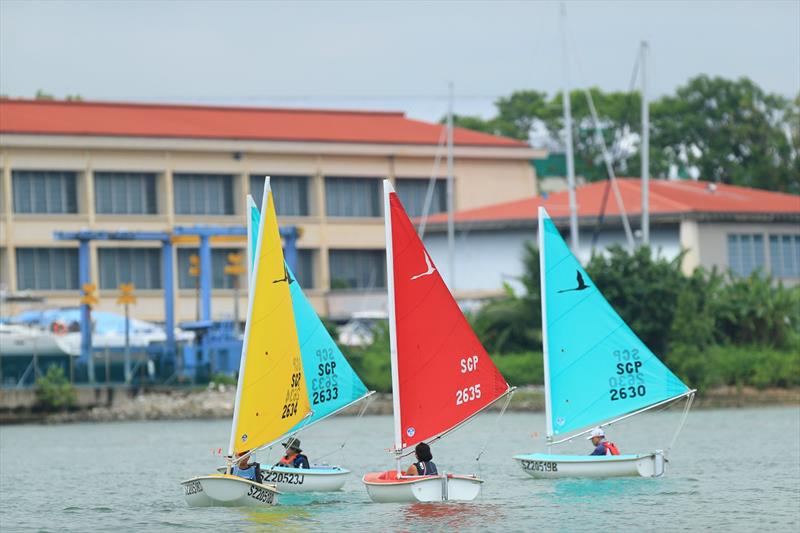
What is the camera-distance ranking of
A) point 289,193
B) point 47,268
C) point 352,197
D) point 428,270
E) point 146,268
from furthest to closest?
point 352,197, point 289,193, point 146,268, point 47,268, point 428,270

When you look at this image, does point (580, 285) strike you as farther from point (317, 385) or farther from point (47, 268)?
point (47, 268)

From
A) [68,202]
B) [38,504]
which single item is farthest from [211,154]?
[38,504]

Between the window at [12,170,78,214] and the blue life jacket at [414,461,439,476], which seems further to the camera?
the window at [12,170,78,214]

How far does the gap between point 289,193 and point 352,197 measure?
3665 mm

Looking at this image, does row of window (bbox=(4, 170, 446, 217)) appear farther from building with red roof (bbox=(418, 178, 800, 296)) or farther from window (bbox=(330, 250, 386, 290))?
building with red roof (bbox=(418, 178, 800, 296))

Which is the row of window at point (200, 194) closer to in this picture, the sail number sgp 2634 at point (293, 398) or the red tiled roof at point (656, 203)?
the red tiled roof at point (656, 203)

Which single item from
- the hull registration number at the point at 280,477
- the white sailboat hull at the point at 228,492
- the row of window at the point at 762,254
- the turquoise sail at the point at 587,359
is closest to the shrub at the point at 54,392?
the row of window at the point at 762,254

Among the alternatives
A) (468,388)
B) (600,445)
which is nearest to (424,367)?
(468,388)

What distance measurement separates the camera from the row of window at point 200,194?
282 ft

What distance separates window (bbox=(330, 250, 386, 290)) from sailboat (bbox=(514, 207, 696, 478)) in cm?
5541

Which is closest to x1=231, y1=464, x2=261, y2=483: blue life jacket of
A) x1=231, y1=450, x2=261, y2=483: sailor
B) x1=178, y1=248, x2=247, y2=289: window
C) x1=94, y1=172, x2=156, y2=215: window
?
x1=231, y1=450, x2=261, y2=483: sailor

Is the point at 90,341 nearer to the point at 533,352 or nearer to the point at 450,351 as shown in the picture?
the point at 533,352

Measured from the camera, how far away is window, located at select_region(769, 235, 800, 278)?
82.8 meters

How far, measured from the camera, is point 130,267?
88.6 metres
